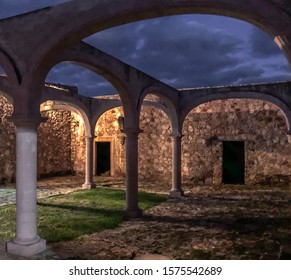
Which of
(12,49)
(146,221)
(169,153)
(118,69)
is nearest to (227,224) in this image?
(146,221)

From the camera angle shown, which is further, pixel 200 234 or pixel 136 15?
pixel 200 234

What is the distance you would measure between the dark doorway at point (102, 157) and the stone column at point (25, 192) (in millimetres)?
14407

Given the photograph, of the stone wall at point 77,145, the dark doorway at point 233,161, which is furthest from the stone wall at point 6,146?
the dark doorway at point 233,161

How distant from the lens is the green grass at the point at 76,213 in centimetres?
713

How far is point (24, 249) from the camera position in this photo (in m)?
5.46

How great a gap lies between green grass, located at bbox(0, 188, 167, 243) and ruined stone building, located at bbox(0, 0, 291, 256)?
92cm

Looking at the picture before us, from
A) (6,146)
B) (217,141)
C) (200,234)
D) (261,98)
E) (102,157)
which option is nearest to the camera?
(200,234)

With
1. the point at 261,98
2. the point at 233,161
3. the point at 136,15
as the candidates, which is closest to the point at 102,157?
the point at 233,161

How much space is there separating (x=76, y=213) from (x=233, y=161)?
34.9ft

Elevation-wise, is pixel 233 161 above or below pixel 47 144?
below

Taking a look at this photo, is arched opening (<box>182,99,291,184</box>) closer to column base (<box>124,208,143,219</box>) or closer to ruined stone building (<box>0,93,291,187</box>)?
ruined stone building (<box>0,93,291,187</box>)

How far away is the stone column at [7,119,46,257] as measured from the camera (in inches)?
219

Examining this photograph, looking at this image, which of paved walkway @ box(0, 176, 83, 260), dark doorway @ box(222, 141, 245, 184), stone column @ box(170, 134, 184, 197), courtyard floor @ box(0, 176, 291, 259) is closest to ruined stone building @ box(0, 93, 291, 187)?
dark doorway @ box(222, 141, 245, 184)

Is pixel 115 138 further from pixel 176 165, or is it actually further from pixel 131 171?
pixel 131 171
